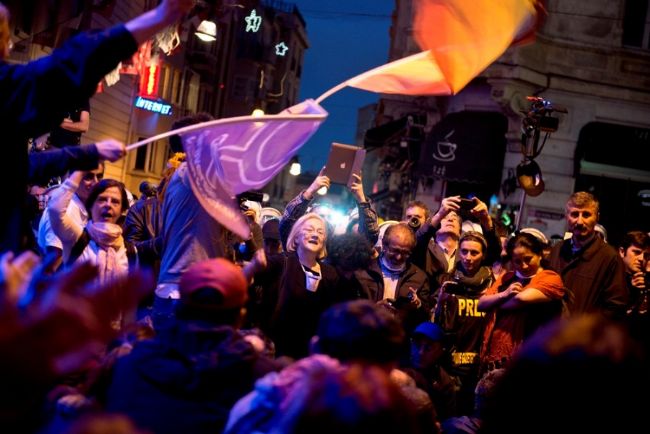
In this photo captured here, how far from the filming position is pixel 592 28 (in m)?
18.2

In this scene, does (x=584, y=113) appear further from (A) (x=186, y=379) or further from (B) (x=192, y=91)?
(B) (x=192, y=91)

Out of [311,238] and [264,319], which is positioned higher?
[311,238]

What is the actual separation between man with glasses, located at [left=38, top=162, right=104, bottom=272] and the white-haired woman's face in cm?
160

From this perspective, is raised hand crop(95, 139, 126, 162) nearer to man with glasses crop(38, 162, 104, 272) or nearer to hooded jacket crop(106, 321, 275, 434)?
hooded jacket crop(106, 321, 275, 434)

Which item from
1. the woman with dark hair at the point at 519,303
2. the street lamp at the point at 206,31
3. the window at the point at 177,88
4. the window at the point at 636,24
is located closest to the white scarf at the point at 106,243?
the woman with dark hair at the point at 519,303

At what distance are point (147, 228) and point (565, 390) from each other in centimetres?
477

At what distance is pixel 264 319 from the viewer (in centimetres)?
613

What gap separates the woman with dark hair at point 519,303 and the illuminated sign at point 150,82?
63.4 feet

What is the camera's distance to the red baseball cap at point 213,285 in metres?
3.34

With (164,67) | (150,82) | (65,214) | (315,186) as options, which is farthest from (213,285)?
(164,67)

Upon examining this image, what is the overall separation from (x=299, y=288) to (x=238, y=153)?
2.02m

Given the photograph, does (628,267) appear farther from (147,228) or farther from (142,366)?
(142,366)

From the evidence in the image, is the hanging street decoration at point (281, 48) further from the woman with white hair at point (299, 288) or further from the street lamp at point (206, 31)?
the woman with white hair at point (299, 288)

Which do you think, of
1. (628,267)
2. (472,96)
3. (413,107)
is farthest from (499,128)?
(628,267)
